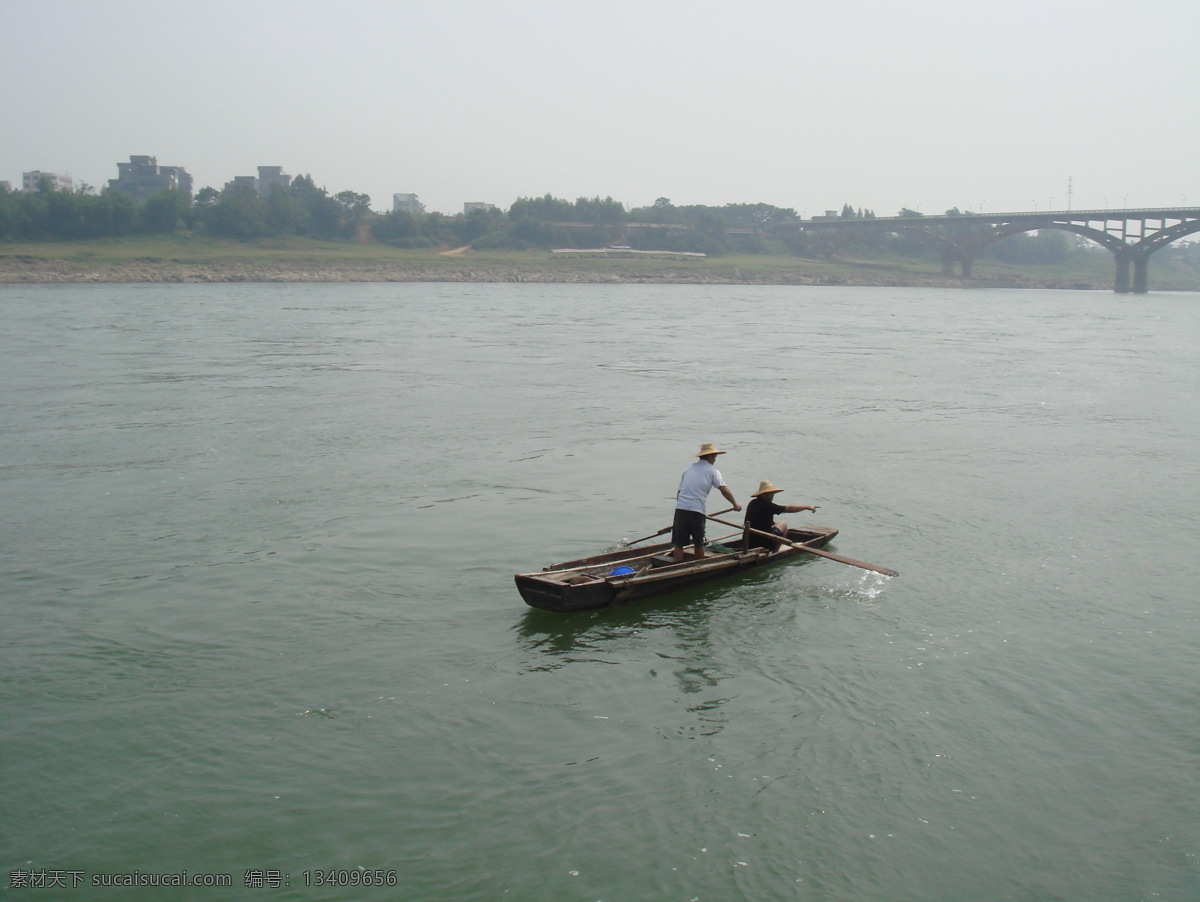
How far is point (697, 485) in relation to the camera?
14453mm

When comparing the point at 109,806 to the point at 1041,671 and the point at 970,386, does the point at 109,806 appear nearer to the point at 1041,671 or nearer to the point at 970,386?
the point at 1041,671

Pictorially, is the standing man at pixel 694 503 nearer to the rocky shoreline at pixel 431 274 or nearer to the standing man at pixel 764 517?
the standing man at pixel 764 517

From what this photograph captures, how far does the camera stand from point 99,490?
61.6 ft

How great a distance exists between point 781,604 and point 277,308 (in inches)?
2137

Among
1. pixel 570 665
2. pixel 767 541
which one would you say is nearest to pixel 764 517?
pixel 767 541

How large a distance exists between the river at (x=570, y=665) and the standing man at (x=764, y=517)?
80cm

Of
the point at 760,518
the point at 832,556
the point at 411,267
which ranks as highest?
the point at 411,267

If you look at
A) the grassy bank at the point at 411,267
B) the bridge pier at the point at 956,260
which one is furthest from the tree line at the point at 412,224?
the bridge pier at the point at 956,260

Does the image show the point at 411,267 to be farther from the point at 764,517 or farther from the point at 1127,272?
the point at 764,517

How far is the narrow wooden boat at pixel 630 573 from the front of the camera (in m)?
12.7

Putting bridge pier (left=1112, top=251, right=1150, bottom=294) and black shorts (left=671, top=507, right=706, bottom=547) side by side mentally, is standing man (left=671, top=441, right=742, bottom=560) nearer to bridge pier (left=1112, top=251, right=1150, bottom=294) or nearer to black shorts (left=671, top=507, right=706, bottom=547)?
black shorts (left=671, top=507, right=706, bottom=547)

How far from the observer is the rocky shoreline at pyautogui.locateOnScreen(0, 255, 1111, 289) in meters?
84.1

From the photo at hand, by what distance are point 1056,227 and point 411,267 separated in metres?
69.2

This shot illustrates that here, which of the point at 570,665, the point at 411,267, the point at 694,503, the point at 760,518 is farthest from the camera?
the point at 411,267
